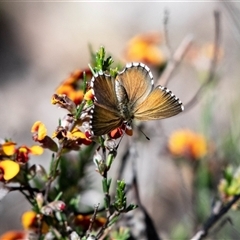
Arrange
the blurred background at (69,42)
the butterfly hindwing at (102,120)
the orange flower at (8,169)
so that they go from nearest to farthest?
the butterfly hindwing at (102,120)
the orange flower at (8,169)
the blurred background at (69,42)

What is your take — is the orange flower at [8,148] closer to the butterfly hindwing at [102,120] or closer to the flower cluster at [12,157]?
the flower cluster at [12,157]

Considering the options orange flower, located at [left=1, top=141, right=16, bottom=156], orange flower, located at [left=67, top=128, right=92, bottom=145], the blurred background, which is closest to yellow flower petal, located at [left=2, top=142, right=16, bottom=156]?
orange flower, located at [left=1, top=141, right=16, bottom=156]

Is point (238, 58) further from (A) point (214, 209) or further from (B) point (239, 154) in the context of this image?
(A) point (214, 209)

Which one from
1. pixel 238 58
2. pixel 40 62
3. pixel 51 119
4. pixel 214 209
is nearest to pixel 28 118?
pixel 51 119

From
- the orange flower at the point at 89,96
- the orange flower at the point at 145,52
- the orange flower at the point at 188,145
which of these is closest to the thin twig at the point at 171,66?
the orange flower at the point at 145,52

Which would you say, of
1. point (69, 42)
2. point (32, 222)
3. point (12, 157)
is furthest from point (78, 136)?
point (69, 42)

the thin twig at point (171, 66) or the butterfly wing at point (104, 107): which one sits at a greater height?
the thin twig at point (171, 66)
